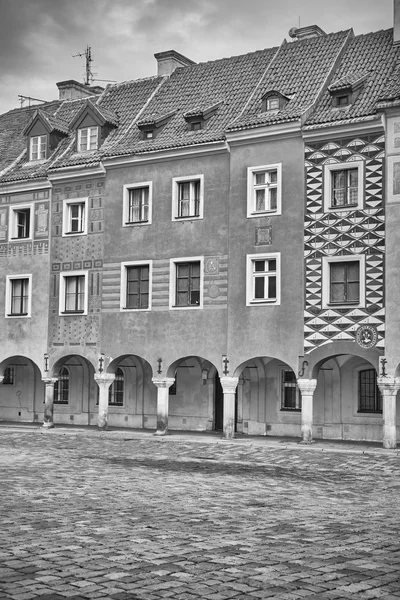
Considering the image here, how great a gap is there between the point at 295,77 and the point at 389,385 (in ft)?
37.7

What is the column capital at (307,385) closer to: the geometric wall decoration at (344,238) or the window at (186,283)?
the geometric wall decoration at (344,238)

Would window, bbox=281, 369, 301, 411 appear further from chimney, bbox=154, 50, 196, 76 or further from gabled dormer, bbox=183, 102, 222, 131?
chimney, bbox=154, 50, 196, 76

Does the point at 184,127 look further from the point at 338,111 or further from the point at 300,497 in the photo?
the point at 300,497

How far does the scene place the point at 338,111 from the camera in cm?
2609

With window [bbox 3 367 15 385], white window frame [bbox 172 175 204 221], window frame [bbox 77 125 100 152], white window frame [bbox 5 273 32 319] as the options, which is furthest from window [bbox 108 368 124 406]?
window frame [bbox 77 125 100 152]

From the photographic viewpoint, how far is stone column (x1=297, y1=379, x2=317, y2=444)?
83.5ft

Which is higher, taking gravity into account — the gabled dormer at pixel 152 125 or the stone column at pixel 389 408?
the gabled dormer at pixel 152 125

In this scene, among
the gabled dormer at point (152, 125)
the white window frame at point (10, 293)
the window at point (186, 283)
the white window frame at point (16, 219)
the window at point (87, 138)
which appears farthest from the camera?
the white window frame at point (16, 219)

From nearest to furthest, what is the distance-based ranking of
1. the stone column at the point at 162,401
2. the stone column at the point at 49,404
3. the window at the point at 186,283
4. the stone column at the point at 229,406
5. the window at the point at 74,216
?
1. the stone column at the point at 229,406
2. the window at the point at 186,283
3. the stone column at the point at 162,401
4. the stone column at the point at 49,404
5. the window at the point at 74,216

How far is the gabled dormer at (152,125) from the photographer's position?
30188 millimetres

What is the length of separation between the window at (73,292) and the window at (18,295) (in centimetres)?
158

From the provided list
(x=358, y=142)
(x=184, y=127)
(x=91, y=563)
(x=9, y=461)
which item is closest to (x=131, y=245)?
(x=184, y=127)

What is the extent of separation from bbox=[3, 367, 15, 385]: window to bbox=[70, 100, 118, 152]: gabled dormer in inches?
382

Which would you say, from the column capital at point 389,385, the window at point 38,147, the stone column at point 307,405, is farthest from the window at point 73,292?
the column capital at point 389,385
